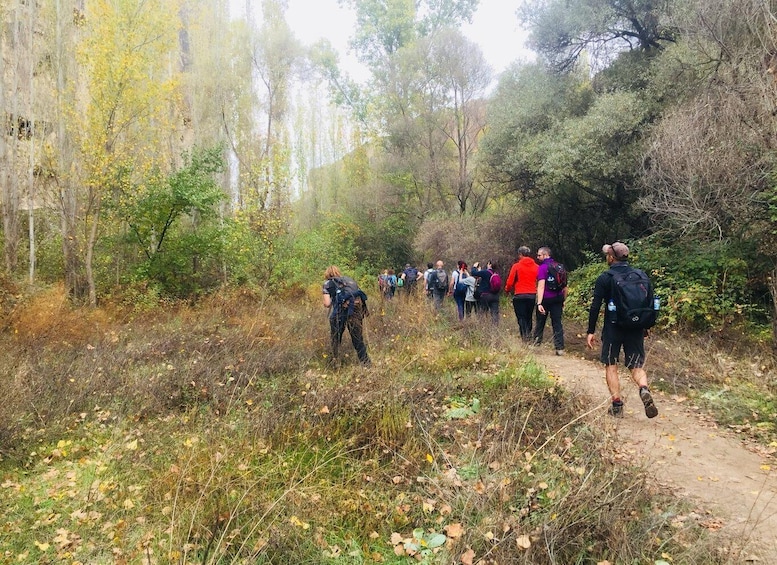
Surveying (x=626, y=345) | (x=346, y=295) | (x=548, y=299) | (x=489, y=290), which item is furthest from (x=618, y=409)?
(x=489, y=290)

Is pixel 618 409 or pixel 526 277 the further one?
pixel 526 277

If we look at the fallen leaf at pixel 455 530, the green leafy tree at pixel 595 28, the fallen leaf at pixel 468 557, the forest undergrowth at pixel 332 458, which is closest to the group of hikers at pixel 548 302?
the forest undergrowth at pixel 332 458

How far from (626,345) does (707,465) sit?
1262 mm

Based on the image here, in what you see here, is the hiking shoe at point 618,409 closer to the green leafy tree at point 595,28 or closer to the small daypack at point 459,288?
the small daypack at point 459,288

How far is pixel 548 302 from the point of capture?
748cm

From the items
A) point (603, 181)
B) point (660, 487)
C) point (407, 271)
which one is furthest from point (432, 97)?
point (660, 487)

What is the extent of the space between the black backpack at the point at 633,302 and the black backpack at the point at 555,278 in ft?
9.12

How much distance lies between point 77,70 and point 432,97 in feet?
45.1

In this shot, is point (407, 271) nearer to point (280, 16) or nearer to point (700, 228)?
point (700, 228)

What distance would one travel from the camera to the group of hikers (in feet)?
14.7

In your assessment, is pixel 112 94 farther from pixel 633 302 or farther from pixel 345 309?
pixel 633 302

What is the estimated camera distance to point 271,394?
5074 mm

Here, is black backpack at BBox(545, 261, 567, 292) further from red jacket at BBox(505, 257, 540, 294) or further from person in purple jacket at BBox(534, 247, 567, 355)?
red jacket at BBox(505, 257, 540, 294)

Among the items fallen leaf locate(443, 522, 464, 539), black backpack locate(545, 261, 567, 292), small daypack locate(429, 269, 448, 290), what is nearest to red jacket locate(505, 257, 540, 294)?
black backpack locate(545, 261, 567, 292)
